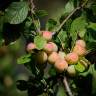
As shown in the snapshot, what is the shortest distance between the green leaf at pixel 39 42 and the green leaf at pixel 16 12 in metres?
0.10

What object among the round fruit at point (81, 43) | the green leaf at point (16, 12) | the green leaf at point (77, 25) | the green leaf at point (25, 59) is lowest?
the green leaf at point (25, 59)

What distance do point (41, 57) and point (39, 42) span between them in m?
0.05

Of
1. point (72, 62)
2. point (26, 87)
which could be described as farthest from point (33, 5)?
point (26, 87)

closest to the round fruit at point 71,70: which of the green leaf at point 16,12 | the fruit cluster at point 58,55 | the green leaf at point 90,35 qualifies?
the fruit cluster at point 58,55

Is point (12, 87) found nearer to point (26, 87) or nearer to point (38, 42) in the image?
point (26, 87)

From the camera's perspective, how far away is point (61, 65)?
129 cm

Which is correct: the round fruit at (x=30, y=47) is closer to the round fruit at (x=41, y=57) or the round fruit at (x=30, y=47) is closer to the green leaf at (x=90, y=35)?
the round fruit at (x=41, y=57)

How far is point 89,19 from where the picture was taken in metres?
1.42

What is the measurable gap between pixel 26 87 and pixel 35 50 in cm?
31

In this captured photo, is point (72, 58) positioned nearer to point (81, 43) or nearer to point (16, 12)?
point (81, 43)

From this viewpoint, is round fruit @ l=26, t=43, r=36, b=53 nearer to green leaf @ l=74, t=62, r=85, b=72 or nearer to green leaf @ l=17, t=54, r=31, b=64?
green leaf @ l=17, t=54, r=31, b=64

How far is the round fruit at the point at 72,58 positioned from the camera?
131 cm

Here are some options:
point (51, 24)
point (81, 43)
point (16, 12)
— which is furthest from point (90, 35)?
point (16, 12)

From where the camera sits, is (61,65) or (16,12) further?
(16,12)
